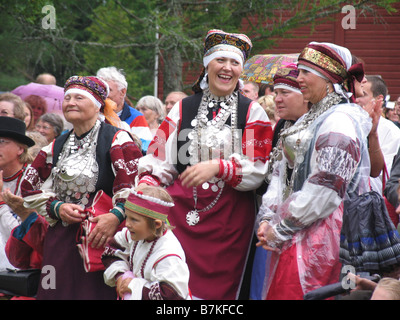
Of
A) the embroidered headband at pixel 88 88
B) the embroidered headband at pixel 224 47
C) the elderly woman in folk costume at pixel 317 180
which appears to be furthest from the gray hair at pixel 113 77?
the elderly woman in folk costume at pixel 317 180

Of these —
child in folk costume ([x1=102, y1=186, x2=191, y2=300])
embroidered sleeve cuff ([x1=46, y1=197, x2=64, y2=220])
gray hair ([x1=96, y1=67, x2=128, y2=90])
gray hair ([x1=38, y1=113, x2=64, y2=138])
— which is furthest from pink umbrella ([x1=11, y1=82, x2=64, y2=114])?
child in folk costume ([x1=102, y1=186, x2=191, y2=300])

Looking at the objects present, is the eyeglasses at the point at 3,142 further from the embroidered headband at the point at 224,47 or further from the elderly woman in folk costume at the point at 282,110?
the elderly woman in folk costume at the point at 282,110

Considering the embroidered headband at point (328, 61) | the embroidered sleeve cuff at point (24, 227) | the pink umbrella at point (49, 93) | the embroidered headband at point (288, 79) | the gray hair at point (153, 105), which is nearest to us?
the embroidered headband at point (328, 61)

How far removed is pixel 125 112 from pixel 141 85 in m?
6.64

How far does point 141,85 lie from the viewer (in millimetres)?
12672

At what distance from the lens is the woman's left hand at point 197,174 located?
11.6 feet

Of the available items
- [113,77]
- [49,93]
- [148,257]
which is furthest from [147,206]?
[49,93]

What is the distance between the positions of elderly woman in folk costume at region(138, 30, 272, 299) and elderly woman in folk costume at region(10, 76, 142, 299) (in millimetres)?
210

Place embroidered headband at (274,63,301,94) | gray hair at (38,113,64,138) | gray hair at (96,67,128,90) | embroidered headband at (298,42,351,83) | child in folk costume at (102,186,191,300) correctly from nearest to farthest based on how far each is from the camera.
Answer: child in folk costume at (102,186,191,300)
embroidered headband at (298,42,351,83)
embroidered headband at (274,63,301,94)
gray hair at (96,67,128,90)
gray hair at (38,113,64,138)

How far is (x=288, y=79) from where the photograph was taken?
4.18 meters

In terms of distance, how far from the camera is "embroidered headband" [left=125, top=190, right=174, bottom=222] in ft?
11.1

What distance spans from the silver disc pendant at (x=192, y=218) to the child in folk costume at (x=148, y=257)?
468 mm

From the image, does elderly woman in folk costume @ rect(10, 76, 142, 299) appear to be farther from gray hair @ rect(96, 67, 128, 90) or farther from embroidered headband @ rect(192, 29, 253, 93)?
gray hair @ rect(96, 67, 128, 90)

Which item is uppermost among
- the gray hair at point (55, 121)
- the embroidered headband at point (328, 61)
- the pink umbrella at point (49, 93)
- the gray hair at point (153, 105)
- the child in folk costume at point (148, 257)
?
the pink umbrella at point (49, 93)
